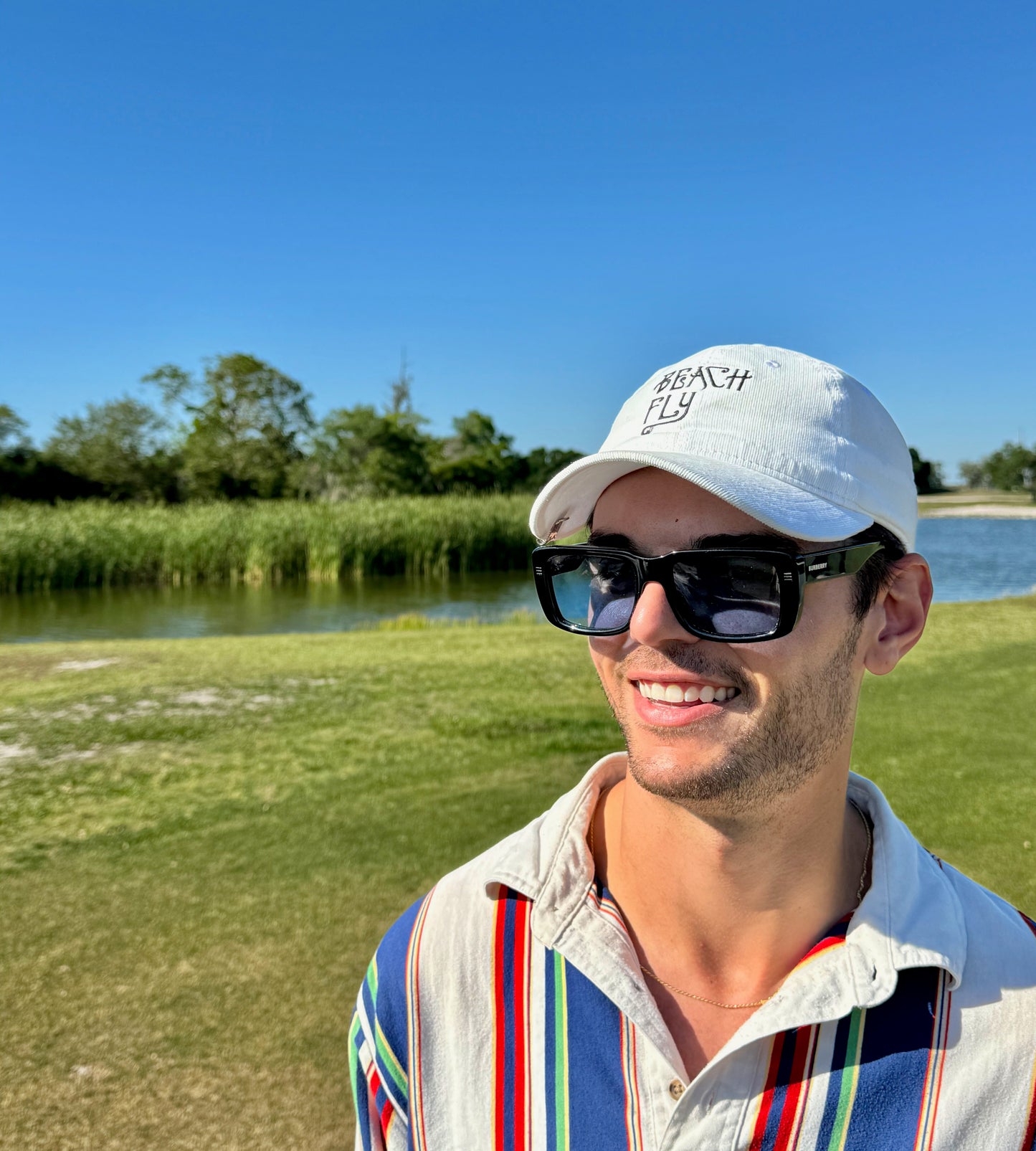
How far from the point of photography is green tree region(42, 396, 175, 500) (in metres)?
37.2

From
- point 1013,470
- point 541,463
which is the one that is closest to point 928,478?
point 1013,470

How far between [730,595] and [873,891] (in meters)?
0.37

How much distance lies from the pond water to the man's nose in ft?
39.1

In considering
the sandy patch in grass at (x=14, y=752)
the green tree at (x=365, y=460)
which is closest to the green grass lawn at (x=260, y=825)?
the sandy patch in grass at (x=14, y=752)

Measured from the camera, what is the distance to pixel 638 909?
1.21 metres

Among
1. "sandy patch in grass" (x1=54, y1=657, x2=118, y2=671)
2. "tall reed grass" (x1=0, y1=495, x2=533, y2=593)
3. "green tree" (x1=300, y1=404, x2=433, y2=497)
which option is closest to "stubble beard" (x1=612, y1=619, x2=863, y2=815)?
"sandy patch in grass" (x1=54, y1=657, x2=118, y2=671)

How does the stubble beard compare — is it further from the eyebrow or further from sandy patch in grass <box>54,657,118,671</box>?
sandy patch in grass <box>54,657,118,671</box>

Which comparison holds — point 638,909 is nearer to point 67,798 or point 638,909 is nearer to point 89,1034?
point 89,1034

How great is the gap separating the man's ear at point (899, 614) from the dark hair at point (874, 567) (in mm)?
11

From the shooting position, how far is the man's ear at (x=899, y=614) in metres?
1.26

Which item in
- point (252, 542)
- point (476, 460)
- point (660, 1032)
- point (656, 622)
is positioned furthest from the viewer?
point (476, 460)

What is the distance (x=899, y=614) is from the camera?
129cm

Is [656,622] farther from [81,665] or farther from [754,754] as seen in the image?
[81,665]

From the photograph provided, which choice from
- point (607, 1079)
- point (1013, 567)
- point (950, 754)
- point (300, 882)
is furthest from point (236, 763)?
point (1013, 567)
